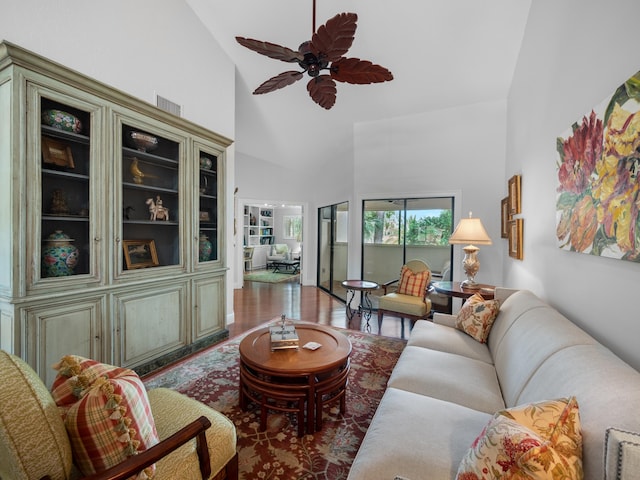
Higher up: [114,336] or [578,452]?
[578,452]

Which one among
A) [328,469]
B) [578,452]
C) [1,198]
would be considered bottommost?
[328,469]

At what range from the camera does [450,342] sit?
2.29 m

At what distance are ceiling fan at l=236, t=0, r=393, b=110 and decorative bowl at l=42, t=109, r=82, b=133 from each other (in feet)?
4.56

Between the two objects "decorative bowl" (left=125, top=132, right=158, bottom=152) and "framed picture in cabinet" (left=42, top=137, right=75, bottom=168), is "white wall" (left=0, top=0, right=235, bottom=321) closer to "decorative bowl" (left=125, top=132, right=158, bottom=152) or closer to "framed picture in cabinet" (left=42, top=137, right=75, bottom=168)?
"decorative bowl" (left=125, top=132, right=158, bottom=152)

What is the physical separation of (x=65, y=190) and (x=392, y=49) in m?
3.53

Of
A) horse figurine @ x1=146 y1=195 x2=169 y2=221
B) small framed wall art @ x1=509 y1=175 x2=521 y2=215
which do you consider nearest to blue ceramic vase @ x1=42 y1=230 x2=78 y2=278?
horse figurine @ x1=146 y1=195 x2=169 y2=221

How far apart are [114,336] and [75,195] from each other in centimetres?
117

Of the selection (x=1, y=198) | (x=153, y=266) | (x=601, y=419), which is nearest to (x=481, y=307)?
(x=601, y=419)

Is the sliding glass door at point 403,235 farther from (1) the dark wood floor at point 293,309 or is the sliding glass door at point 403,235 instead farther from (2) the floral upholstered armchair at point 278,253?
(2) the floral upholstered armchair at point 278,253

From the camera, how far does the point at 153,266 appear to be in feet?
9.07

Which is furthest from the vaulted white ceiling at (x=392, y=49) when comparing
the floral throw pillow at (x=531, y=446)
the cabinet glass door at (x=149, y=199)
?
the floral throw pillow at (x=531, y=446)

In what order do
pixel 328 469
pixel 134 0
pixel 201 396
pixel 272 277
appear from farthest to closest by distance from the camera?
pixel 272 277
pixel 134 0
pixel 201 396
pixel 328 469

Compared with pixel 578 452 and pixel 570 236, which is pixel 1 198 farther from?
pixel 570 236

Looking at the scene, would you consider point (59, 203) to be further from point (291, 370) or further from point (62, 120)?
point (291, 370)
